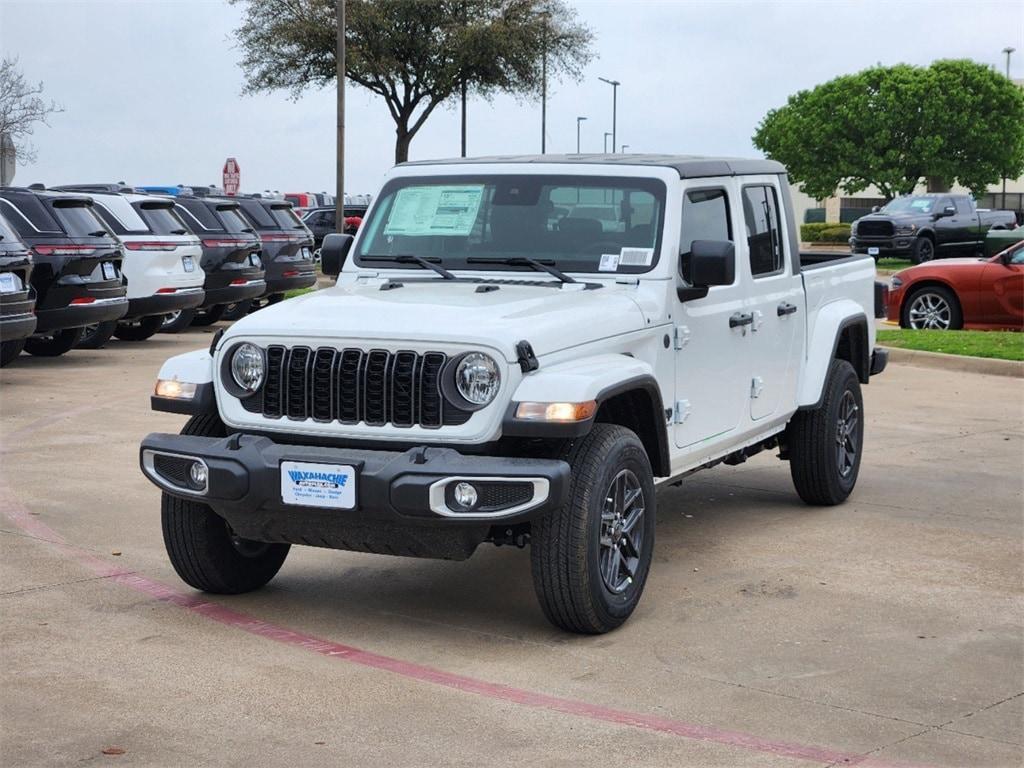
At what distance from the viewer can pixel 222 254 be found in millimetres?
20828

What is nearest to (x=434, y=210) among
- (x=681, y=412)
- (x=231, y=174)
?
(x=681, y=412)

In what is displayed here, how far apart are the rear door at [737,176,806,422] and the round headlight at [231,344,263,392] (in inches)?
107

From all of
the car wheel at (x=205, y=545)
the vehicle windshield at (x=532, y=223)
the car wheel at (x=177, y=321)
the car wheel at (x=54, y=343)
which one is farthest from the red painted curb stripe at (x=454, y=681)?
the car wheel at (x=177, y=321)

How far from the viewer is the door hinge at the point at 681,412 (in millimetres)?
7188

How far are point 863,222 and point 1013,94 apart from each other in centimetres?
3837

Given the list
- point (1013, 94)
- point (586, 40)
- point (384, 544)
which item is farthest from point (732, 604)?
point (1013, 94)

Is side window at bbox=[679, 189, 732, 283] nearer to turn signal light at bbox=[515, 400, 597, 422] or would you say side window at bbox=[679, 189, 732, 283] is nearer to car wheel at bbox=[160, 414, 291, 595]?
turn signal light at bbox=[515, 400, 597, 422]

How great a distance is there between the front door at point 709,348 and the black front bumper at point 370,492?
4.90 ft

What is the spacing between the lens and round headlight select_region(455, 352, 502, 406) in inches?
239

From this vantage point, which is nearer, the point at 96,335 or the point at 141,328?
the point at 96,335

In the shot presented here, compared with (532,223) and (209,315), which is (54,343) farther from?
(532,223)

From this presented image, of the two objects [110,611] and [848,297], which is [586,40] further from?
[110,611]

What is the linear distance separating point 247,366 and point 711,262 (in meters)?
2.10

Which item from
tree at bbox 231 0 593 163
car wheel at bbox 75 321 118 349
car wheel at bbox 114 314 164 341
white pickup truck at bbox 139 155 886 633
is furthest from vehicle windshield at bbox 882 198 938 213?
white pickup truck at bbox 139 155 886 633
